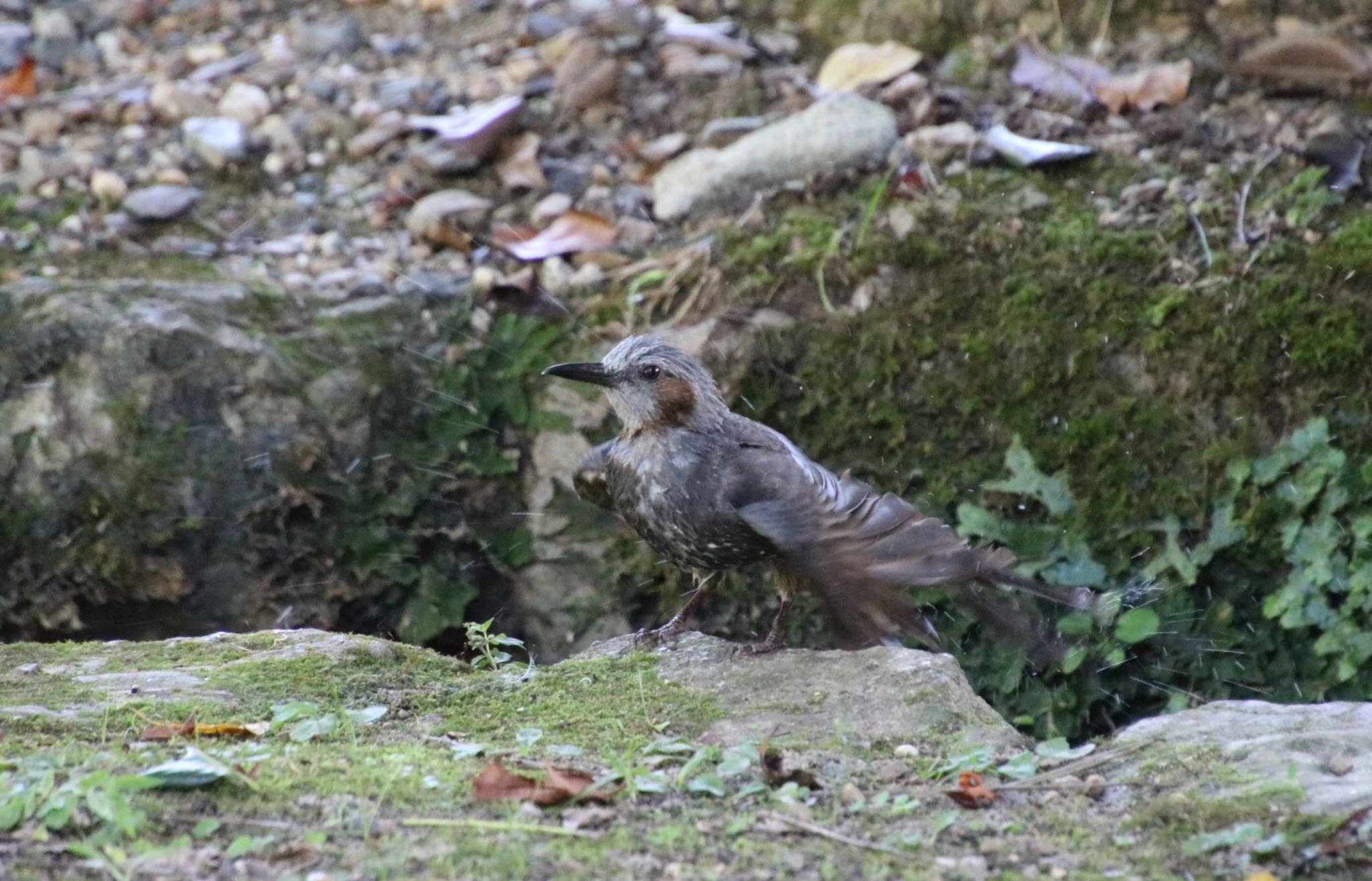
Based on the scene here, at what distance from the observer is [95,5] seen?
8820mm

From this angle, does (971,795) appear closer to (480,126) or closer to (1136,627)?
(1136,627)

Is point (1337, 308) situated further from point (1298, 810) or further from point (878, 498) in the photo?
point (1298, 810)

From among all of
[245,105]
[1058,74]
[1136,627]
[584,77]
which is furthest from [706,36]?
[1136,627]

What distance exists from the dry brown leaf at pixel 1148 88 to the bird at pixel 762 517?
8.12ft

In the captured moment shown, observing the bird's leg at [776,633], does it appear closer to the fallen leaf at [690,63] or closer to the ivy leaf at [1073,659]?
the ivy leaf at [1073,659]

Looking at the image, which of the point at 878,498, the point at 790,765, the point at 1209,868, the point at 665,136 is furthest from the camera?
the point at 665,136

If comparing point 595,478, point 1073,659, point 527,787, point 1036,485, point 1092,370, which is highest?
point 527,787

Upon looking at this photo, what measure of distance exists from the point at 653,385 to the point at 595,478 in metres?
0.42

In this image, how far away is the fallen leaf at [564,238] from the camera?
22.3 feet

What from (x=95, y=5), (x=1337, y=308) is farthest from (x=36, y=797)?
(x=95, y=5)

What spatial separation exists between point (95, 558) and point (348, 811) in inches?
140

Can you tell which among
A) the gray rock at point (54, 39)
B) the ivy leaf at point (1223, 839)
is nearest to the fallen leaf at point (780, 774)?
the ivy leaf at point (1223, 839)

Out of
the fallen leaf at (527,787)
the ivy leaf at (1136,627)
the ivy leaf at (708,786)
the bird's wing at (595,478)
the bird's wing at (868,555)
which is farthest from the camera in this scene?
the ivy leaf at (1136,627)

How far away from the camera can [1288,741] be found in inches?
136
